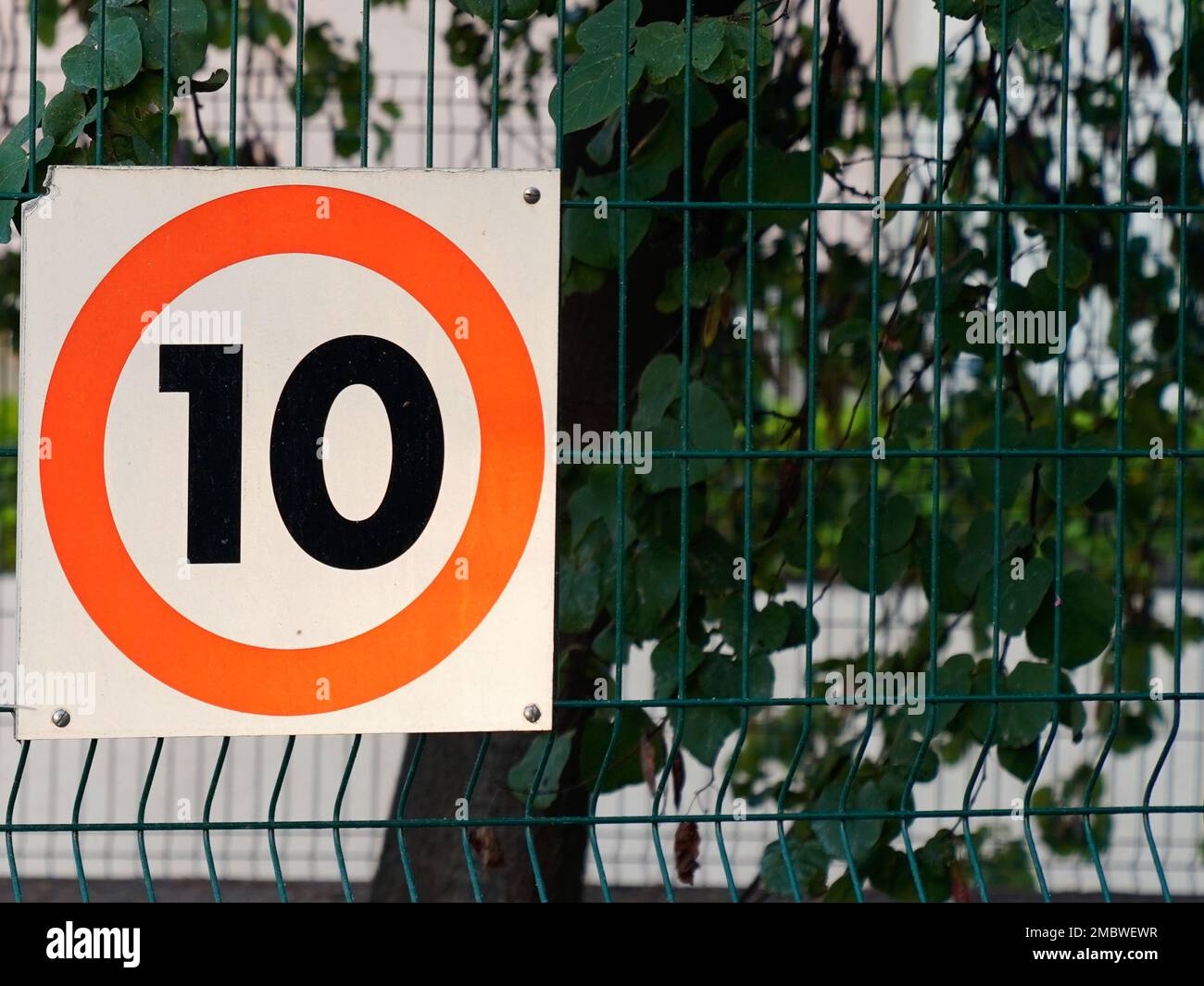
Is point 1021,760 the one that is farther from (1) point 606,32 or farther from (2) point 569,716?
(1) point 606,32

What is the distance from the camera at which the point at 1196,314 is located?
13.8 feet

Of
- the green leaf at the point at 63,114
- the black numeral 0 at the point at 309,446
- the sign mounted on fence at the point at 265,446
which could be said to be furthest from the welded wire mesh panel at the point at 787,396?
the black numeral 0 at the point at 309,446

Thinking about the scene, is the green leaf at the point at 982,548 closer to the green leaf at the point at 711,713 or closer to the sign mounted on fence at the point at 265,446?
the green leaf at the point at 711,713

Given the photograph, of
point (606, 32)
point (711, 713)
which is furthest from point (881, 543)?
point (606, 32)

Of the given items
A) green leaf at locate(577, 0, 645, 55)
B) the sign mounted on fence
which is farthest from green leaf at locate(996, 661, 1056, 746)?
green leaf at locate(577, 0, 645, 55)

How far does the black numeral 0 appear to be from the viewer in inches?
80.4

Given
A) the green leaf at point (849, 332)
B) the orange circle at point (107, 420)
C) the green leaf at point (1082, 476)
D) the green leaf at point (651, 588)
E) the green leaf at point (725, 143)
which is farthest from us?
the green leaf at point (849, 332)

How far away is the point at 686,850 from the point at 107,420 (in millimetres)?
1395

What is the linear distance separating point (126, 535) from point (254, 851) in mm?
4030

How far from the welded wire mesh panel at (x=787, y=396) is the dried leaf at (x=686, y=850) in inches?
5.0

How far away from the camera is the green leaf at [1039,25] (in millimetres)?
2287

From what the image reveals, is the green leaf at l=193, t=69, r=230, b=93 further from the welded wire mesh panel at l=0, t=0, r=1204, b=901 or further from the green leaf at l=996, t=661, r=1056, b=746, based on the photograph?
the green leaf at l=996, t=661, r=1056, b=746
